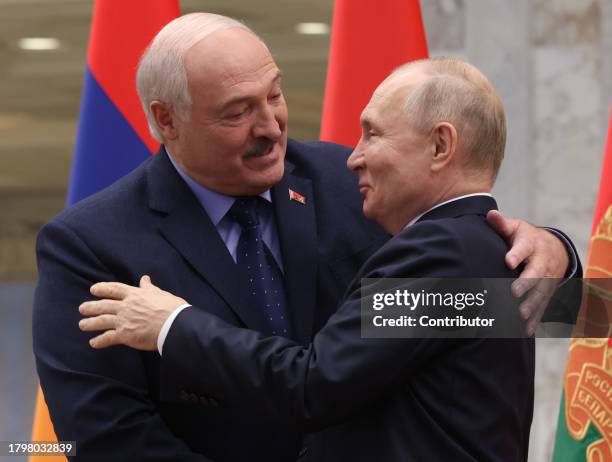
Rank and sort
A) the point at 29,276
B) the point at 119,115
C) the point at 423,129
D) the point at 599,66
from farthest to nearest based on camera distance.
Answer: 1. the point at 29,276
2. the point at 599,66
3. the point at 119,115
4. the point at 423,129

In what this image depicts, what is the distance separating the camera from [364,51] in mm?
3535

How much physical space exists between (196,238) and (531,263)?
69cm

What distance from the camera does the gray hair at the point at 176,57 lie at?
238 centimetres

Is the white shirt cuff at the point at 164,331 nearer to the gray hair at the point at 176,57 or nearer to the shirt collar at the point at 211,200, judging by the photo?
the shirt collar at the point at 211,200

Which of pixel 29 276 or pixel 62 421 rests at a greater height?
pixel 62 421

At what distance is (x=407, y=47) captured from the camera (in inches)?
139

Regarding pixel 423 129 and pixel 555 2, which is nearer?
pixel 423 129

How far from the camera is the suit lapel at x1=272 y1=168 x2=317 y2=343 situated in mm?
2316

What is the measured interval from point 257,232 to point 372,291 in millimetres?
515

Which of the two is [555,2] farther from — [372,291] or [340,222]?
[372,291]

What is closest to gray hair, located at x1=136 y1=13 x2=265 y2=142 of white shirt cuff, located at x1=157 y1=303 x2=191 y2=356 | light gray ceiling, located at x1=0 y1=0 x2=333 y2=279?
white shirt cuff, located at x1=157 y1=303 x2=191 y2=356

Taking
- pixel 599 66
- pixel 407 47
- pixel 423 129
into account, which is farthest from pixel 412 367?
pixel 599 66

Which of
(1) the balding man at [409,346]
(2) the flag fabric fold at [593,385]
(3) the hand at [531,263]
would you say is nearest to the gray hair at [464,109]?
(1) the balding man at [409,346]

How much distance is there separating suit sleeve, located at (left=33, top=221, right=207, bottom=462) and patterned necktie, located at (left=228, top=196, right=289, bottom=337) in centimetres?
27
